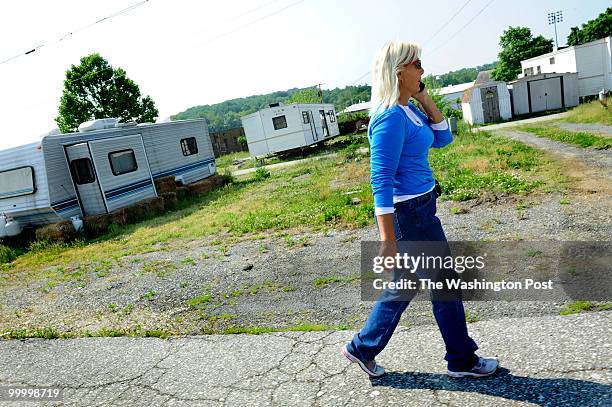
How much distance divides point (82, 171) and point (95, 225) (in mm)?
1775

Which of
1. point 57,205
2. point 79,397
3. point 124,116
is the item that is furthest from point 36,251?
point 124,116

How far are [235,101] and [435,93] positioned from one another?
415 ft

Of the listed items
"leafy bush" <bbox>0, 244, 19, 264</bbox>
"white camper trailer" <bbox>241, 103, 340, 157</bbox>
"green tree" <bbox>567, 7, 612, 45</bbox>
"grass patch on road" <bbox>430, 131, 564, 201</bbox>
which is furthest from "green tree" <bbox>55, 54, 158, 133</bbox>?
"green tree" <bbox>567, 7, 612, 45</bbox>

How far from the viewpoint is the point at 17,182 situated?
11.9m

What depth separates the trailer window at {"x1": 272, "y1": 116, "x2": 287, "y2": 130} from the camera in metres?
24.3

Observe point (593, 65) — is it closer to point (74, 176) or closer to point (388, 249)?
point (74, 176)

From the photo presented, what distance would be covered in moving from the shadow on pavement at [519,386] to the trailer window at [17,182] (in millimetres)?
11997

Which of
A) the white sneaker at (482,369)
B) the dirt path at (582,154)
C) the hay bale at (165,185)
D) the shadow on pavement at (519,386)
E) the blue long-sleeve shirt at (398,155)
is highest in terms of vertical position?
the blue long-sleeve shirt at (398,155)

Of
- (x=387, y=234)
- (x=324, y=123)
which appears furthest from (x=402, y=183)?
(x=324, y=123)

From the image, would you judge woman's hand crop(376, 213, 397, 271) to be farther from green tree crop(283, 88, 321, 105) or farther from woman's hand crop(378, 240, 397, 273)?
green tree crop(283, 88, 321, 105)

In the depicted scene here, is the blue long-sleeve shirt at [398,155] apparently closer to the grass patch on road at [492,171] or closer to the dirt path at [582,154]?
the grass patch on road at [492,171]

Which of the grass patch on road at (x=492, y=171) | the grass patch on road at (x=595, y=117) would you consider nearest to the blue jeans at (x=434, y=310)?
the grass patch on road at (x=492, y=171)

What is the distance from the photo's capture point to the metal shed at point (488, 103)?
27891mm

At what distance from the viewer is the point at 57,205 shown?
38.5 feet
